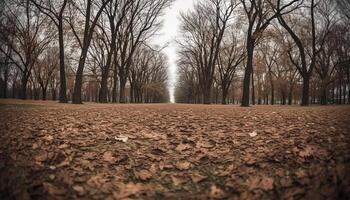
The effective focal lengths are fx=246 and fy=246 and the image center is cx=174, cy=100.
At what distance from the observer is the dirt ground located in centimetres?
276

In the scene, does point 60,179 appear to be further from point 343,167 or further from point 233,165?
point 343,167

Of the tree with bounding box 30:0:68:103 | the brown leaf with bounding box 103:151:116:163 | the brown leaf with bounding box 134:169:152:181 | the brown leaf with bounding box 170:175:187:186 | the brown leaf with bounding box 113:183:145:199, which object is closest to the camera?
the brown leaf with bounding box 113:183:145:199

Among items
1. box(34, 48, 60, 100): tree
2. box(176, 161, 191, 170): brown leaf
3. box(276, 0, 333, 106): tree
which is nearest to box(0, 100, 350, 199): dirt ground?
box(176, 161, 191, 170): brown leaf

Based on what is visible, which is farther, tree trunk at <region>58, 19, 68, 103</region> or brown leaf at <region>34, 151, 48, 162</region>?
tree trunk at <region>58, 19, 68, 103</region>

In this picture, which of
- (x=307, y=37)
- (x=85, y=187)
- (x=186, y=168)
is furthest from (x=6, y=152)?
(x=307, y=37)

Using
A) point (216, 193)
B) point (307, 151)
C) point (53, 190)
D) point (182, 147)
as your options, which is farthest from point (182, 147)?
point (53, 190)

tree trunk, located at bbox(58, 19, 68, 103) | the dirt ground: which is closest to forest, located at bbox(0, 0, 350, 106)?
tree trunk, located at bbox(58, 19, 68, 103)

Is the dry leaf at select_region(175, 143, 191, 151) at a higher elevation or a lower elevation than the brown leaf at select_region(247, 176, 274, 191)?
higher

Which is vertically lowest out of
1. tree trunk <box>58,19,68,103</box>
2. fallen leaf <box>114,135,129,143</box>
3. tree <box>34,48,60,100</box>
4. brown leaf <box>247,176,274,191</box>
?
brown leaf <box>247,176,274,191</box>

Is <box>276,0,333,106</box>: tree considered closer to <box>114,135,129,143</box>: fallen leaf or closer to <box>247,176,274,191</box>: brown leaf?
<box>114,135,129,143</box>: fallen leaf

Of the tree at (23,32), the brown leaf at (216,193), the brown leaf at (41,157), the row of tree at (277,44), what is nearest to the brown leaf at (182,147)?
the brown leaf at (216,193)

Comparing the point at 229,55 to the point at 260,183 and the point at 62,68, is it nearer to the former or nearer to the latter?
the point at 62,68

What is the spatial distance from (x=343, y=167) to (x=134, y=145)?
3014 millimetres

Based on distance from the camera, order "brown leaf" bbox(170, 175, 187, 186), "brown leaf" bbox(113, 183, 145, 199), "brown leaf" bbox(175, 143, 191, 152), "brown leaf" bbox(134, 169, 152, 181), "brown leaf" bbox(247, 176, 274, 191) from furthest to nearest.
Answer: "brown leaf" bbox(175, 143, 191, 152) → "brown leaf" bbox(134, 169, 152, 181) → "brown leaf" bbox(170, 175, 187, 186) → "brown leaf" bbox(247, 176, 274, 191) → "brown leaf" bbox(113, 183, 145, 199)
